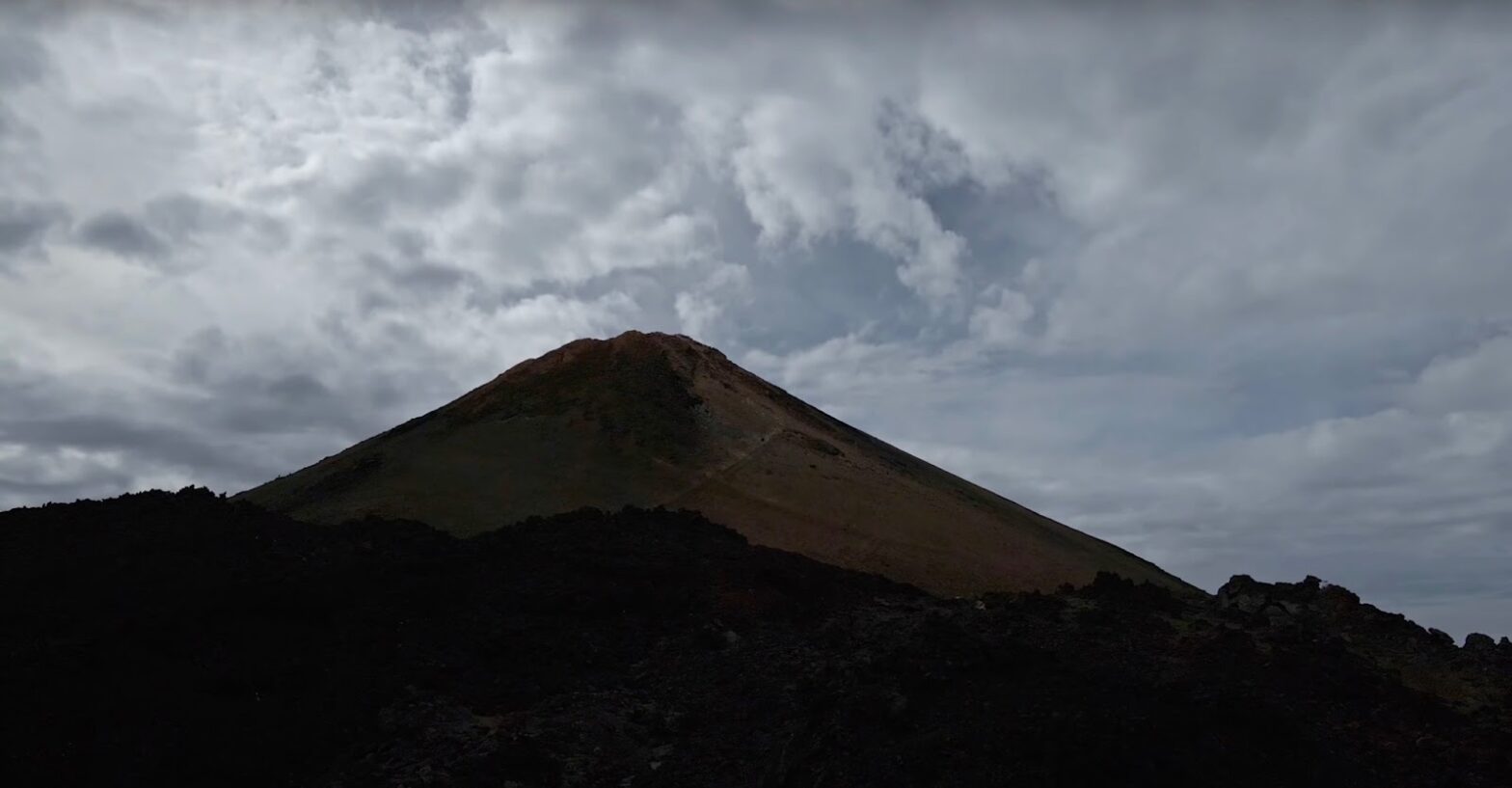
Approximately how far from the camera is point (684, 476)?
31281mm

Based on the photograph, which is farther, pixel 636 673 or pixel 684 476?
pixel 684 476

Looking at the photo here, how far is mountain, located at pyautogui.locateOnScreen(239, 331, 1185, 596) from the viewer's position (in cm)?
2850

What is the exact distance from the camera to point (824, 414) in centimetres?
4209

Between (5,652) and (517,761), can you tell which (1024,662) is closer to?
(517,761)

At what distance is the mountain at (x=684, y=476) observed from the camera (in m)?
28.5

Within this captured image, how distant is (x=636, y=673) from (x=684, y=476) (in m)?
14.4

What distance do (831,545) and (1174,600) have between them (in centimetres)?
904

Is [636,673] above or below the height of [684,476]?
below

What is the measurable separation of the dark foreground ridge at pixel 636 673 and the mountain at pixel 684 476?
6.38 meters

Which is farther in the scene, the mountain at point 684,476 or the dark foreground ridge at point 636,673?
the mountain at point 684,476

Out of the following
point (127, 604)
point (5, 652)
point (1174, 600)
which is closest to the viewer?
point (5, 652)

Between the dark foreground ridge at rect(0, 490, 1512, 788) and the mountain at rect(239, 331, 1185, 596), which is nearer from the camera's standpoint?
the dark foreground ridge at rect(0, 490, 1512, 788)

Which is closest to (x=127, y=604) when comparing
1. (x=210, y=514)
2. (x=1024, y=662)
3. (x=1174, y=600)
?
(x=210, y=514)

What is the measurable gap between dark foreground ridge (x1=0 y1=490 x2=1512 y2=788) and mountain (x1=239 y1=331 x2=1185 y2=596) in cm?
638
